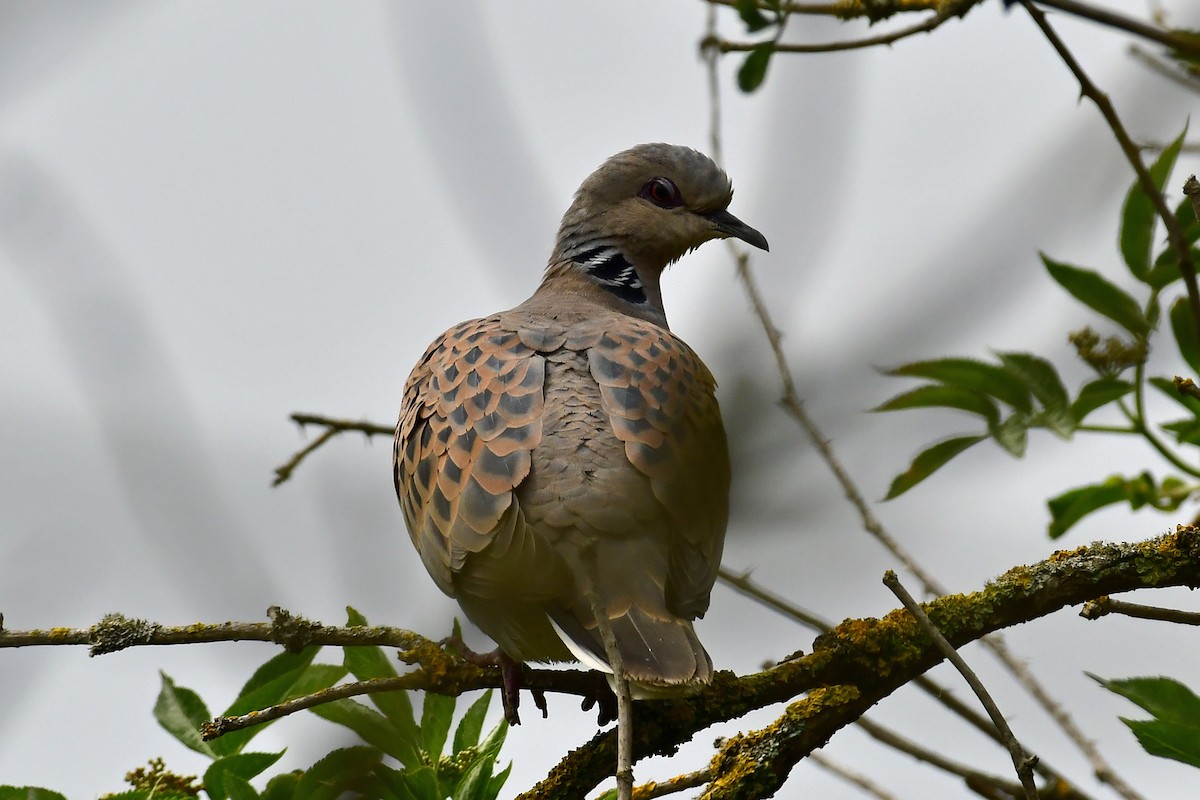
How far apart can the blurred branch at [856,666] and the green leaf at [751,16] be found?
1.55m

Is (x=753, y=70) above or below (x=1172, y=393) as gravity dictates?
above

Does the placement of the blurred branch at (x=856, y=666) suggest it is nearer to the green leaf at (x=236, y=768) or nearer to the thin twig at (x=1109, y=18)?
the green leaf at (x=236, y=768)

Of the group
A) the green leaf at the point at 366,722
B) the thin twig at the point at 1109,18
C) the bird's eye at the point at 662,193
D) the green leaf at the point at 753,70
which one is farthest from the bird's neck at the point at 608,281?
the thin twig at the point at 1109,18

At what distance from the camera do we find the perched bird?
3486mm

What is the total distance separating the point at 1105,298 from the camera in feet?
10.5

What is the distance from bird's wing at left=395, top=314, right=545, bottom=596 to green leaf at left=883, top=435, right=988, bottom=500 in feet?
3.44

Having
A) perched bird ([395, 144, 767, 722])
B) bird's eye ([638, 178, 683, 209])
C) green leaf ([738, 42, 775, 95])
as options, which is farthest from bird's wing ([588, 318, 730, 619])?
bird's eye ([638, 178, 683, 209])

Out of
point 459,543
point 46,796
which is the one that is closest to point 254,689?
point 46,796

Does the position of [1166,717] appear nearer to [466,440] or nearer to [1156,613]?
[1156,613]

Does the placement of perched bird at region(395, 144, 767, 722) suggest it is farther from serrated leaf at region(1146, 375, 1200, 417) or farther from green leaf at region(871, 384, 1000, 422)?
serrated leaf at region(1146, 375, 1200, 417)

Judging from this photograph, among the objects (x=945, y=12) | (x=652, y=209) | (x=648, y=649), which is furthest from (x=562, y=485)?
(x=652, y=209)

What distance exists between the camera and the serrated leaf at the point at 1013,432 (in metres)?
3.17

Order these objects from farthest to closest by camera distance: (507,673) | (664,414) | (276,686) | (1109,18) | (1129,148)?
(664,414)
(507,673)
(276,686)
(1129,148)
(1109,18)

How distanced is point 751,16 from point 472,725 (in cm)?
188
